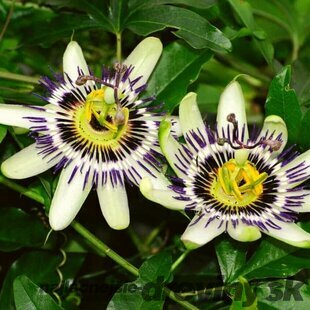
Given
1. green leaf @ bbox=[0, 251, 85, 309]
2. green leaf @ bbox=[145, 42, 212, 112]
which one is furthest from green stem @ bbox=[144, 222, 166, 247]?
green leaf @ bbox=[145, 42, 212, 112]

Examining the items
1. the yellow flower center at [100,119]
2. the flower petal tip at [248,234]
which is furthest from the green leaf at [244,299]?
the yellow flower center at [100,119]

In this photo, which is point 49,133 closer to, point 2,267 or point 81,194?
point 81,194

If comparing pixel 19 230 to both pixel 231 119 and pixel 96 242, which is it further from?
pixel 231 119

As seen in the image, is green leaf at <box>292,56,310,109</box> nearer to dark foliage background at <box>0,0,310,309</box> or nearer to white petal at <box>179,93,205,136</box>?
dark foliage background at <box>0,0,310,309</box>

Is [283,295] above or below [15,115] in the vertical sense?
below

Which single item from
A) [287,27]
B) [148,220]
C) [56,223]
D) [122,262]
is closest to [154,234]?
[148,220]

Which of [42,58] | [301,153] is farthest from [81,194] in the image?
[42,58]
